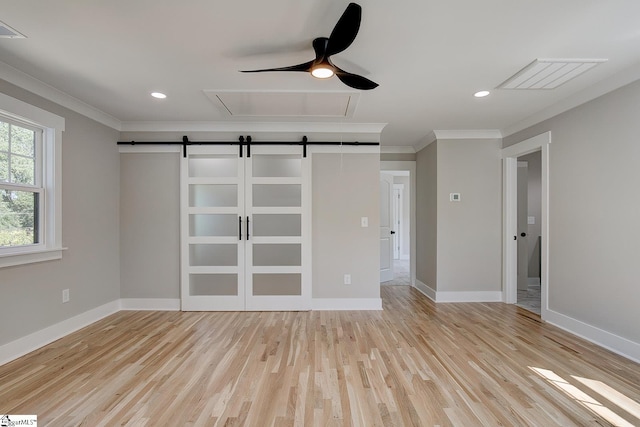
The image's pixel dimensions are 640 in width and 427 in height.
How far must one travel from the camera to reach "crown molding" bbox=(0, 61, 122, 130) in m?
2.50

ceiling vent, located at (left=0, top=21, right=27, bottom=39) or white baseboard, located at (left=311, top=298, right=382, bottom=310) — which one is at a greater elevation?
ceiling vent, located at (left=0, top=21, right=27, bottom=39)

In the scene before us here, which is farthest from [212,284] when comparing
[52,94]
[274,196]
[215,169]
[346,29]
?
[346,29]

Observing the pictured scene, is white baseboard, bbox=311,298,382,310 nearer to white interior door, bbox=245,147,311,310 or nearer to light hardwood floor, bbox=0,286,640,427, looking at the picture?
white interior door, bbox=245,147,311,310

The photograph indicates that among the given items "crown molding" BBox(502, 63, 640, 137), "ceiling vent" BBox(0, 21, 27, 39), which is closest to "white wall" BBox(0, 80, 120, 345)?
"ceiling vent" BBox(0, 21, 27, 39)

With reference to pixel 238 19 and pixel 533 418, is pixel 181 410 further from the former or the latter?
pixel 238 19

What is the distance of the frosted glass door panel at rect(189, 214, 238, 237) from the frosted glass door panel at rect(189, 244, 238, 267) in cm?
16

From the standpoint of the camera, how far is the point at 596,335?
2.83 meters

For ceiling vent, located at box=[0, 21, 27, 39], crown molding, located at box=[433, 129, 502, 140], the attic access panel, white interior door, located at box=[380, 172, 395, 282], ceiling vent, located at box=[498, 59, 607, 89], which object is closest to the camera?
ceiling vent, located at box=[0, 21, 27, 39]

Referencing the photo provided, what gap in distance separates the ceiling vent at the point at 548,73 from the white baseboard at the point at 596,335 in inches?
93.6

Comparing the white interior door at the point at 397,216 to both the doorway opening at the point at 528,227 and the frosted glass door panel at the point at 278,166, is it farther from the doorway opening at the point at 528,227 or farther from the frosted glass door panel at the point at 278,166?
the frosted glass door panel at the point at 278,166

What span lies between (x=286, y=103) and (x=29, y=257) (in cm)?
285

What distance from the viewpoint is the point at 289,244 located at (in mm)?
3939

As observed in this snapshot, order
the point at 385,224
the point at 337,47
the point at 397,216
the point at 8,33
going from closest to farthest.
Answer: the point at 337,47, the point at 8,33, the point at 385,224, the point at 397,216

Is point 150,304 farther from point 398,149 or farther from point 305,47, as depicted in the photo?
point 398,149
